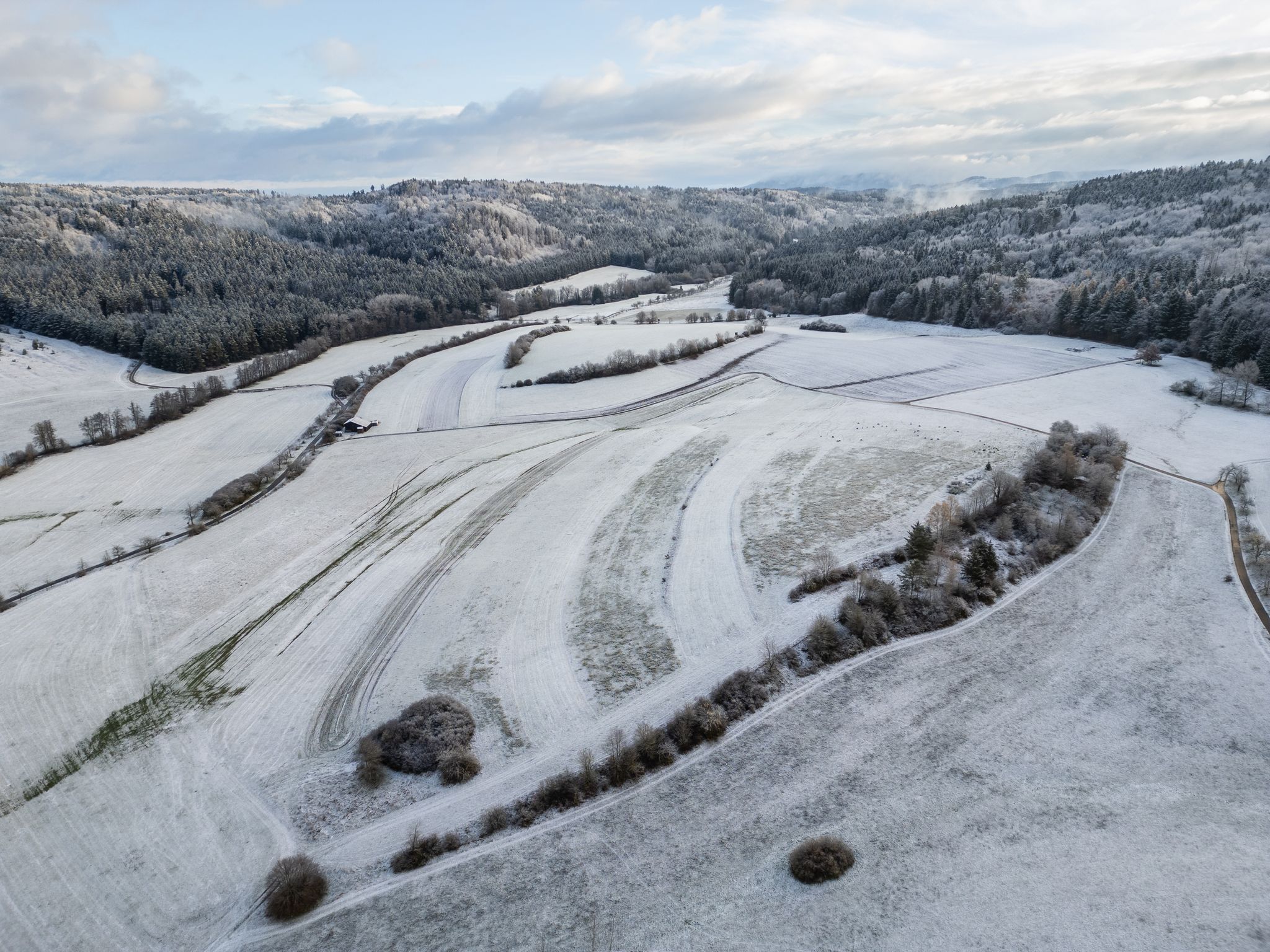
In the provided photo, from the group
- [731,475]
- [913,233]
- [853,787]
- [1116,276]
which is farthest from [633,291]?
[853,787]

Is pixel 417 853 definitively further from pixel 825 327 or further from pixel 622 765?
pixel 825 327

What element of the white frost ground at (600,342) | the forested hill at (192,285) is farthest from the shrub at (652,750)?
the forested hill at (192,285)

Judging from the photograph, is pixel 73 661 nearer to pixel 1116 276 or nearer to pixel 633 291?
pixel 1116 276

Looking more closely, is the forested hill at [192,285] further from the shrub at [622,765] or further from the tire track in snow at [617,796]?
the shrub at [622,765]

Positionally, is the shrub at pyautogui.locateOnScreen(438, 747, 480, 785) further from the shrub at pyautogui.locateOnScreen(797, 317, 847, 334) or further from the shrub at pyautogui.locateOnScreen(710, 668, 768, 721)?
the shrub at pyautogui.locateOnScreen(797, 317, 847, 334)

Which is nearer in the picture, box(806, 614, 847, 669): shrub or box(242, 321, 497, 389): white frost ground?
box(806, 614, 847, 669): shrub

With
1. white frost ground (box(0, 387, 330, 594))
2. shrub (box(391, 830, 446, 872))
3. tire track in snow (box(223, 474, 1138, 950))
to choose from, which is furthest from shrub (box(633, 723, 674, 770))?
white frost ground (box(0, 387, 330, 594))

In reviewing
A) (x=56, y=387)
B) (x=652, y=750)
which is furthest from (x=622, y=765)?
(x=56, y=387)
